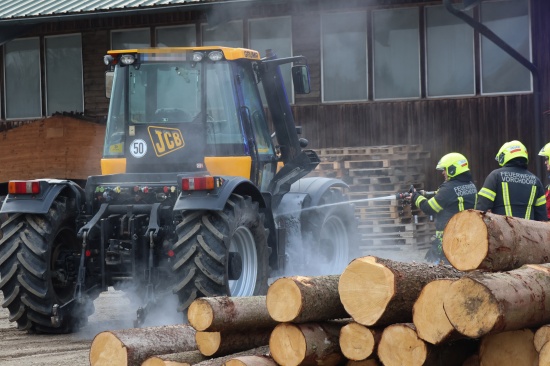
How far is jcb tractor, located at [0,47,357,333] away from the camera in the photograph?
30.6 ft

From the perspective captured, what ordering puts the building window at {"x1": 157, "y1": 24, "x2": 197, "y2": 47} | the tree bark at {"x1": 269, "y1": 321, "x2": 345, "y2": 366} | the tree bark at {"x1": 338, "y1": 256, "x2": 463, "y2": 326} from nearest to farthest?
the tree bark at {"x1": 338, "y1": 256, "x2": 463, "y2": 326} → the tree bark at {"x1": 269, "y1": 321, "x2": 345, "y2": 366} → the building window at {"x1": 157, "y1": 24, "x2": 197, "y2": 47}

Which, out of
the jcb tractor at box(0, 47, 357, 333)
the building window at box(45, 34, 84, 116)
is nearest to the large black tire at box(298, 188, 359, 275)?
the jcb tractor at box(0, 47, 357, 333)

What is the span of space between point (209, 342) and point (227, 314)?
8.6 inches

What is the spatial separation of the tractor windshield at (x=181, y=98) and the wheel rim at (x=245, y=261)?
996mm

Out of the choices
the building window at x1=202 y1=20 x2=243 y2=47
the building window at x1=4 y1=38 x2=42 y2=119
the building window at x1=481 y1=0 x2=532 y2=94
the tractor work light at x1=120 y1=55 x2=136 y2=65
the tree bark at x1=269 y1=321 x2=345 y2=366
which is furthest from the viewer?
the building window at x1=4 y1=38 x2=42 y2=119

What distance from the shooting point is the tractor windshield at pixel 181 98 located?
10430 millimetres

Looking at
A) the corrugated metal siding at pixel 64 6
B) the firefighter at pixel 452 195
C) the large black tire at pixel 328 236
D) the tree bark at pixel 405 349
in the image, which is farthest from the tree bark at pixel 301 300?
the corrugated metal siding at pixel 64 6

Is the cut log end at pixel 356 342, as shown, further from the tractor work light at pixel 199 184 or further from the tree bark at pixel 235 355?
the tractor work light at pixel 199 184

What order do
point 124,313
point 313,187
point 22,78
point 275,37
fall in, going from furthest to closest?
point 22,78 → point 275,37 → point 313,187 → point 124,313

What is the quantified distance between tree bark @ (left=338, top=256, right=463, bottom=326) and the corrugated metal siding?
13.0 metres

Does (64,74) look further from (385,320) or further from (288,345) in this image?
(385,320)

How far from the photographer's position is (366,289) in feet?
19.5

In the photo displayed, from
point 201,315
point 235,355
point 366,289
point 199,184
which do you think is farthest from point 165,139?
point 366,289

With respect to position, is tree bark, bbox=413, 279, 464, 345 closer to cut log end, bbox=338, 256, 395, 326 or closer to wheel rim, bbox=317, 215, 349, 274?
cut log end, bbox=338, 256, 395, 326
